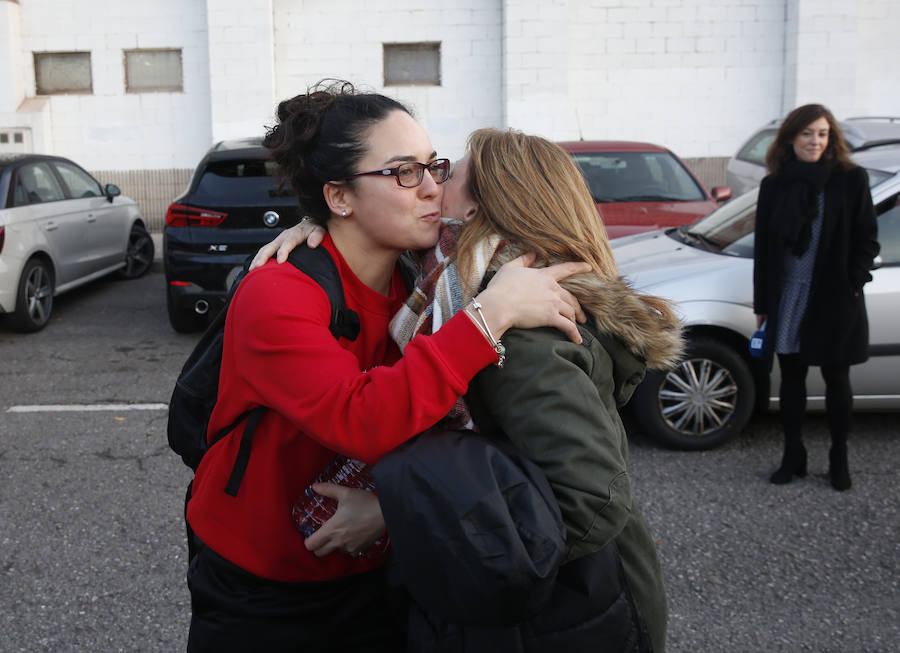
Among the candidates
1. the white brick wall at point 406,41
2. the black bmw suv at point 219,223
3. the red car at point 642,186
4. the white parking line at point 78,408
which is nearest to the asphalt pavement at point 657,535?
the white parking line at point 78,408

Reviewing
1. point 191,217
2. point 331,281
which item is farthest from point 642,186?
point 331,281

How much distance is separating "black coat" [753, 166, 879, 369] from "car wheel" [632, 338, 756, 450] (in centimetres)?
53

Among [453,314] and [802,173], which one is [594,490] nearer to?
[453,314]

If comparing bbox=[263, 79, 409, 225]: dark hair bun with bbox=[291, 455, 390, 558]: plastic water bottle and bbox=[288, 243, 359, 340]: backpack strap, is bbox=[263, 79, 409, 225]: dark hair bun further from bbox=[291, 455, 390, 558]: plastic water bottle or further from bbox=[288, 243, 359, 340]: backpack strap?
bbox=[291, 455, 390, 558]: plastic water bottle

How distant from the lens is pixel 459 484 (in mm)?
1438

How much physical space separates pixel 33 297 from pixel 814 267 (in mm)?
6676

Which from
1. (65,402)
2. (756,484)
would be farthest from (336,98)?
(65,402)

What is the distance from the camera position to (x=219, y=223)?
7664mm

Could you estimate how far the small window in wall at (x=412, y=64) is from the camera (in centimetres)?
1489

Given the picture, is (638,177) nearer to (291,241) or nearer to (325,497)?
(291,241)

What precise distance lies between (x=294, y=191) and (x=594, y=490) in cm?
91

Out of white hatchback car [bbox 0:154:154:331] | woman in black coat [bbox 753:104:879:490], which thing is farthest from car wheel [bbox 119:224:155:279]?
woman in black coat [bbox 753:104:879:490]

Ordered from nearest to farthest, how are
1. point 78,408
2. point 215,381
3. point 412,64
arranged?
1. point 215,381
2. point 78,408
3. point 412,64

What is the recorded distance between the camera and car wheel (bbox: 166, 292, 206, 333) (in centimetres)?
820
